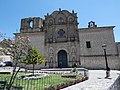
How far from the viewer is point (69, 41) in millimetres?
24906

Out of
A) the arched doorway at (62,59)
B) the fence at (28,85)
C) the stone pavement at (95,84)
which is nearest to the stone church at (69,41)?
the arched doorway at (62,59)

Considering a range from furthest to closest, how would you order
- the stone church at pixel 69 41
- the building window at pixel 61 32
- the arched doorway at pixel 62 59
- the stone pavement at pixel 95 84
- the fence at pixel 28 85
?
1. the building window at pixel 61 32
2. the arched doorway at pixel 62 59
3. the stone church at pixel 69 41
4. the stone pavement at pixel 95 84
5. the fence at pixel 28 85

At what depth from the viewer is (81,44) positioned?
2414cm

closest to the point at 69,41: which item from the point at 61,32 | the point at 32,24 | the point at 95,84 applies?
the point at 61,32

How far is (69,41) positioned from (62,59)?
402 centimetres

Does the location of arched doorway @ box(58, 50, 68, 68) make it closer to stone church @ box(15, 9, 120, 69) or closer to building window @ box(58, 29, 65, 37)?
stone church @ box(15, 9, 120, 69)

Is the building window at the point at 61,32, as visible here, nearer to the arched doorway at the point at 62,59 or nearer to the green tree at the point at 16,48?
the arched doorway at the point at 62,59

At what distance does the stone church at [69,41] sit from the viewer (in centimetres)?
2291

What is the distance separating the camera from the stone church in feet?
75.2

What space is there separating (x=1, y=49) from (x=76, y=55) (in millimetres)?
18138

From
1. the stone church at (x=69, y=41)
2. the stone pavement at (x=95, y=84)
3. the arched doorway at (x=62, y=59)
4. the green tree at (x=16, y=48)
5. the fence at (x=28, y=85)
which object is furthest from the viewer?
the arched doorway at (x=62, y=59)

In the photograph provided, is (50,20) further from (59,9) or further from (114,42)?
(114,42)

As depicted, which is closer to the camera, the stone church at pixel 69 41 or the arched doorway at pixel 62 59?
the stone church at pixel 69 41

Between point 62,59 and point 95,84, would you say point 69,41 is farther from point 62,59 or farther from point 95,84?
point 95,84
